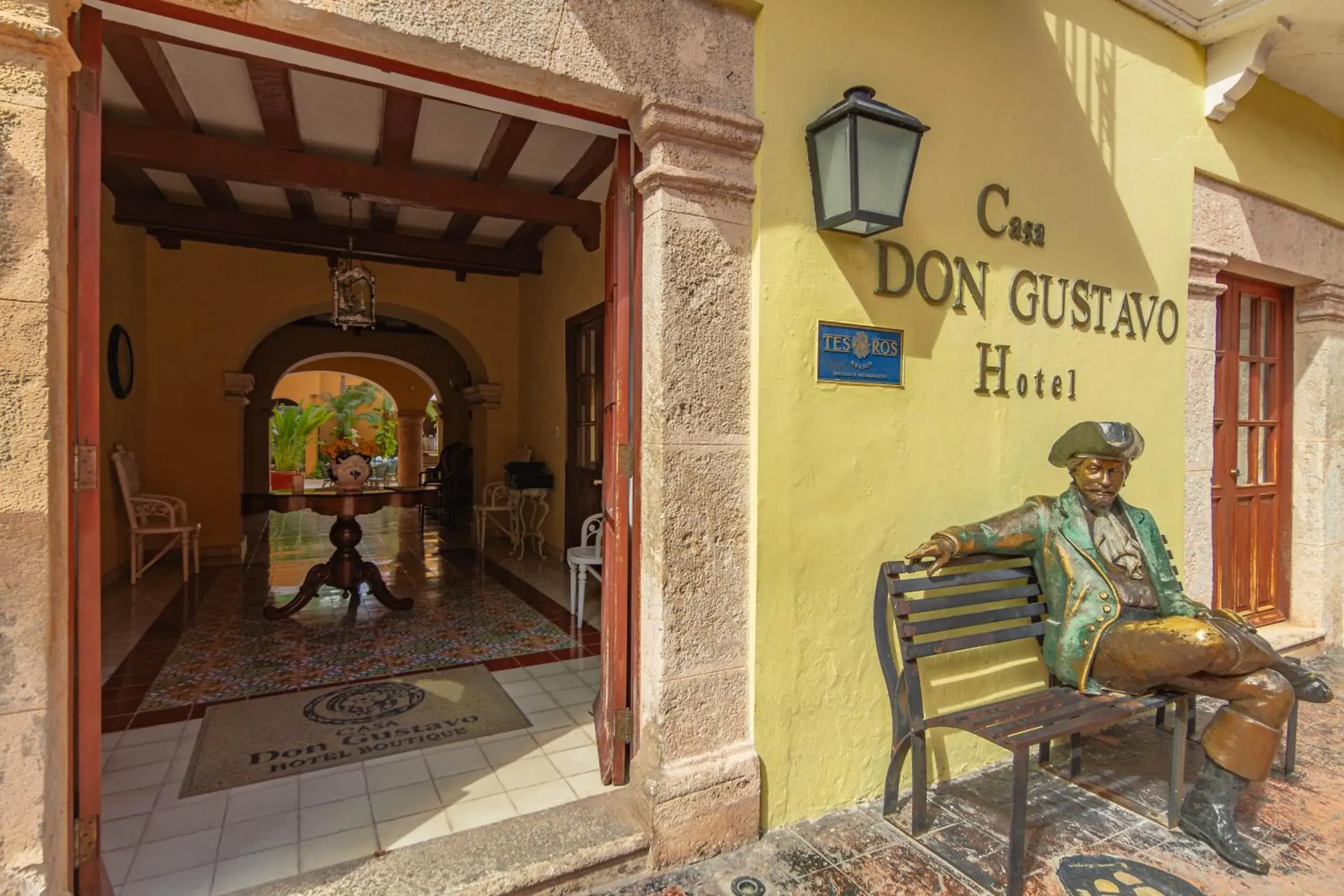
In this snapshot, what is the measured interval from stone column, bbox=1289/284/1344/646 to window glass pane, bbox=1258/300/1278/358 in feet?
0.39

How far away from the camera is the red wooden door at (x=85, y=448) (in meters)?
1.54

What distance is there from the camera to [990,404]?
8.89ft

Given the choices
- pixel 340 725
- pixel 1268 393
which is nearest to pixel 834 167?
pixel 340 725

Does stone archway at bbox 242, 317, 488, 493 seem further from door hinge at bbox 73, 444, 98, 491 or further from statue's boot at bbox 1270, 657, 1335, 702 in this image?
statue's boot at bbox 1270, 657, 1335, 702

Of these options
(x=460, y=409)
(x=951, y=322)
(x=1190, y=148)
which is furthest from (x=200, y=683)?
(x=460, y=409)

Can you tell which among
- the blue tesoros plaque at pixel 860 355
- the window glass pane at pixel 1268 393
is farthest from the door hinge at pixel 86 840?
the window glass pane at pixel 1268 393

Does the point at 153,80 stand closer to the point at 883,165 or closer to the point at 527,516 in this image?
the point at 883,165

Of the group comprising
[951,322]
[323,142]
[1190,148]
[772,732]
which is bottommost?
[772,732]

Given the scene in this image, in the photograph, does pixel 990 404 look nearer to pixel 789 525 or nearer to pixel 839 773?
pixel 789 525

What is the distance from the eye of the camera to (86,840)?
1569 millimetres

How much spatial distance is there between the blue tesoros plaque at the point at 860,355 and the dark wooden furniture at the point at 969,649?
0.65 metres

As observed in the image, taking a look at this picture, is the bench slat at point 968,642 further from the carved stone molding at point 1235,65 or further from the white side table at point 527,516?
the white side table at point 527,516

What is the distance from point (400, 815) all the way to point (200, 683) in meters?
1.89

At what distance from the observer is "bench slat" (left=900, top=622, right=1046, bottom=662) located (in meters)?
2.25
